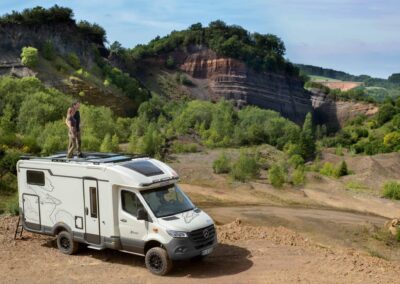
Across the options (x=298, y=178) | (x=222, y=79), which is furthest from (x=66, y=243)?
(x=222, y=79)

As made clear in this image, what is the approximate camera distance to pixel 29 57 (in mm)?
54344

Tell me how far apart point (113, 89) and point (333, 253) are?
5215 cm

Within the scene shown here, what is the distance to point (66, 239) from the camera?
13.6 metres

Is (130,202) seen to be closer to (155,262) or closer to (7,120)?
(155,262)

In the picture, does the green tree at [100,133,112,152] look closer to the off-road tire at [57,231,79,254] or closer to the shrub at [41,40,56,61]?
the shrub at [41,40,56,61]

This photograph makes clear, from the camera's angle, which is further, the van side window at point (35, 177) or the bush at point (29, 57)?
the bush at point (29, 57)

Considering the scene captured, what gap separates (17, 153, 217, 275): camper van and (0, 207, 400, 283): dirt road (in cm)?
50

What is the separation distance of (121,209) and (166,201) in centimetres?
119

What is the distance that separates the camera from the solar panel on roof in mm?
12500

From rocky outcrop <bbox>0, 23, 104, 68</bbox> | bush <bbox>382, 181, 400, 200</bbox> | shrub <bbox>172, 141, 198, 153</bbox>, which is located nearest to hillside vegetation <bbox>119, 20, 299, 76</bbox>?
rocky outcrop <bbox>0, 23, 104, 68</bbox>

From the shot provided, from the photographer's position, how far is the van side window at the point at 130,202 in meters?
12.3

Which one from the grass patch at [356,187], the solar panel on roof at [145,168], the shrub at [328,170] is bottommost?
the grass patch at [356,187]

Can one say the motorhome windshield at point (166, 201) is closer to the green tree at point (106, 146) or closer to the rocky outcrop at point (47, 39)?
the green tree at point (106, 146)

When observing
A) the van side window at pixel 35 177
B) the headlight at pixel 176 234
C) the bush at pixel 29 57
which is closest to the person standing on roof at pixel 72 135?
the van side window at pixel 35 177
